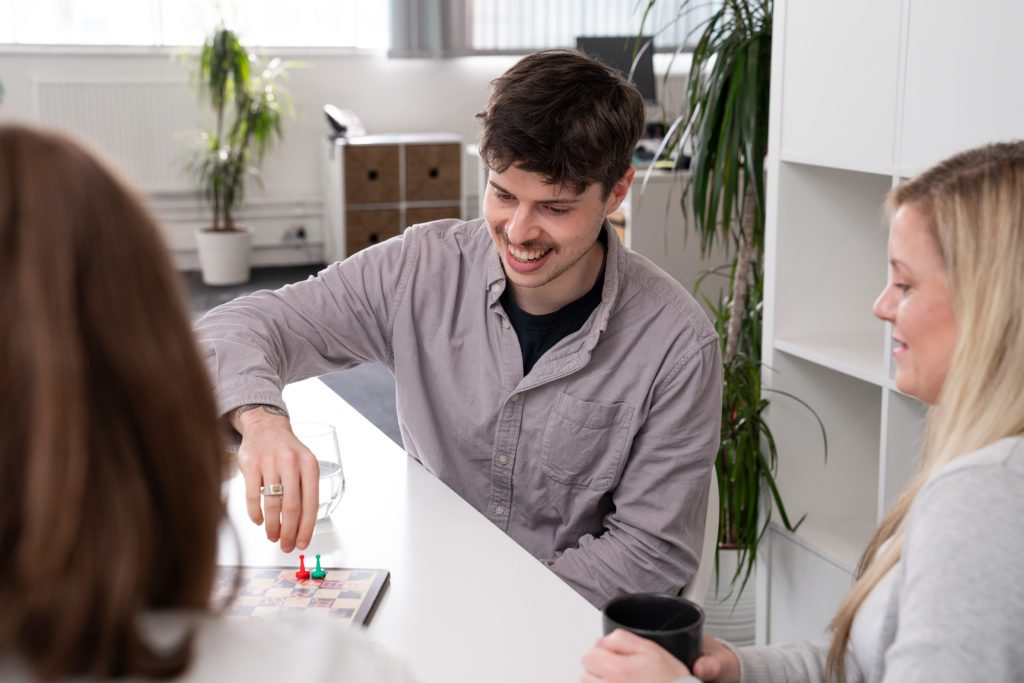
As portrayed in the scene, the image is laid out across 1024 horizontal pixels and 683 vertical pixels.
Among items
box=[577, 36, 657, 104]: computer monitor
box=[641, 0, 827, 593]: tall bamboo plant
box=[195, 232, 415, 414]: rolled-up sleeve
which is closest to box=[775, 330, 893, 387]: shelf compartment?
box=[641, 0, 827, 593]: tall bamboo plant

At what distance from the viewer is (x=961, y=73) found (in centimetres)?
179

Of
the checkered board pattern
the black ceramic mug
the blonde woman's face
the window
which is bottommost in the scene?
the checkered board pattern

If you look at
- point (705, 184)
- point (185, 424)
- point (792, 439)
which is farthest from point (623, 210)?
point (185, 424)

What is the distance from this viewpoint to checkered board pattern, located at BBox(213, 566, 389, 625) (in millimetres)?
1198

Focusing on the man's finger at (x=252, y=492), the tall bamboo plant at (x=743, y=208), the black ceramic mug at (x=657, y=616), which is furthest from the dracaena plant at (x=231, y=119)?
the black ceramic mug at (x=657, y=616)

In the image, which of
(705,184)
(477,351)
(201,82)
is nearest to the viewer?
(477,351)

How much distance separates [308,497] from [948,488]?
0.68 meters

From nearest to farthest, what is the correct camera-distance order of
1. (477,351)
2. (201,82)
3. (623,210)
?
1. (477,351)
2. (623,210)
3. (201,82)

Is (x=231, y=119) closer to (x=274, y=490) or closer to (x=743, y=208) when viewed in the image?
(x=743, y=208)

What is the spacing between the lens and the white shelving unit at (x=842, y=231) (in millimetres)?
1827

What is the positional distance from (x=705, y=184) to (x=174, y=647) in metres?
2.13

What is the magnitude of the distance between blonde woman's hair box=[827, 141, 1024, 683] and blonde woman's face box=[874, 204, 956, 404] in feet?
0.05

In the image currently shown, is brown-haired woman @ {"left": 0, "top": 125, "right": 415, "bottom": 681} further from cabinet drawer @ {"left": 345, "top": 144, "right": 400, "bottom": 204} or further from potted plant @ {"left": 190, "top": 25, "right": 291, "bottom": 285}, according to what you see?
cabinet drawer @ {"left": 345, "top": 144, "right": 400, "bottom": 204}

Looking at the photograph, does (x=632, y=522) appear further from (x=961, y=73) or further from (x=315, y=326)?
(x=961, y=73)
